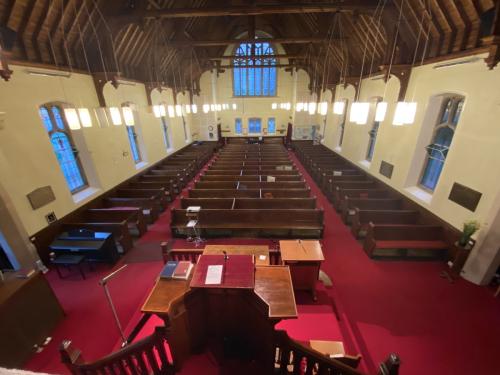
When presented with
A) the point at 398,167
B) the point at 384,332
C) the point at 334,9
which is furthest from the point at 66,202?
the point at 398,167

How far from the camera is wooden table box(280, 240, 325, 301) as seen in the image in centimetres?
376

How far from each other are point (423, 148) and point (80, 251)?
8796 millimetres

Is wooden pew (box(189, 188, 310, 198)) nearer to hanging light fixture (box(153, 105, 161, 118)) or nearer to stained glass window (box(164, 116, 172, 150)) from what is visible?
hanging light fixture (box(153, 105, 161, 118))

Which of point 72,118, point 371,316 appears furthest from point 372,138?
point 72,118

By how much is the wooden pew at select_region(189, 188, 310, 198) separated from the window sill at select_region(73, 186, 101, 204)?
111 inches

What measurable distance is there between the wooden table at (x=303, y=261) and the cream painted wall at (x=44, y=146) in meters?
5.29

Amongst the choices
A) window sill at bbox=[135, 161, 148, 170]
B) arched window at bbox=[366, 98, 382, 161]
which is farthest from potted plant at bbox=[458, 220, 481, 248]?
window sill at bbox=[135, 161, 148, 170]

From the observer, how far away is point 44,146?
5.06m

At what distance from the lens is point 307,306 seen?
3.96 m

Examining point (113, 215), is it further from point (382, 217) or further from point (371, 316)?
point (382, 217)

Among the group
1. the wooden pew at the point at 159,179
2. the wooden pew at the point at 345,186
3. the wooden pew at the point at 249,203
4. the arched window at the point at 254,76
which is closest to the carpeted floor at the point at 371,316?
the wooden pew at the point at 249,203

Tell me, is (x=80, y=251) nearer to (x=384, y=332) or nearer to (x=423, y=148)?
(x=384, y=332)

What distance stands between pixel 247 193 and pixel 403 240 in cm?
427

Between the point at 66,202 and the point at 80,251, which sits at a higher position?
the point at 66,202
